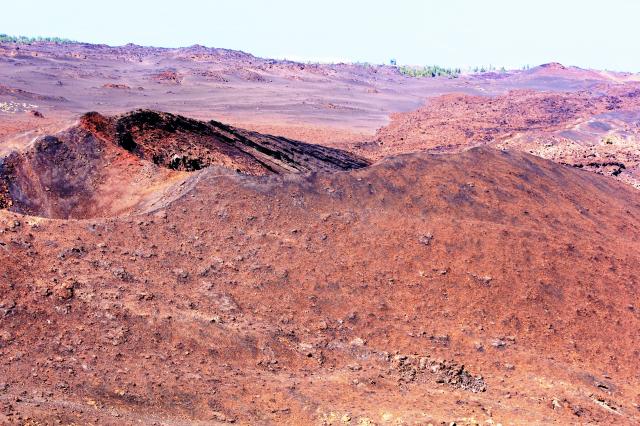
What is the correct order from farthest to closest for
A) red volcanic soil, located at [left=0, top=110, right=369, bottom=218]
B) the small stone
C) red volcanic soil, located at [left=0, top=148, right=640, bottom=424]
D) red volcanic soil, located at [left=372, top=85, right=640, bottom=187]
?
1. red volcanic soil, located at [left=372, top=85, right=640, bottom=187]
2. red volcanic soil, located at [left=0, top=110, right=369, bottom=218]
3. the small stone
4. red volcanic soil, located at [left=0, top=148, right=640, bottom=424]

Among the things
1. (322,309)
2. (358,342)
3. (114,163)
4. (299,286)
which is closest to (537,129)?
(114,163)

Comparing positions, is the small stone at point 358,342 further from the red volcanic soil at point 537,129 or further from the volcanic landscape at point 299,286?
the red volcanic soil at point 537,129

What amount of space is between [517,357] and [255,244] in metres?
5.50

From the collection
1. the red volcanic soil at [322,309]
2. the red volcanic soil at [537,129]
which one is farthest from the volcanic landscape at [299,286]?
the red volcanic soil at [537,129]

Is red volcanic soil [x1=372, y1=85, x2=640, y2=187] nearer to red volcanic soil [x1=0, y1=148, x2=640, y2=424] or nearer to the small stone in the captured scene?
red volcanic soil [x1=0, y1=148, x2=640, y2=424]

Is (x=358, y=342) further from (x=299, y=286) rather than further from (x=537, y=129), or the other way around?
(x=537, y=129)

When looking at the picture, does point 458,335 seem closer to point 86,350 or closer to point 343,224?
point 343,224

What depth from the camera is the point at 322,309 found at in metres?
10.8

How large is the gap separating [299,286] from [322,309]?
2.34 ft

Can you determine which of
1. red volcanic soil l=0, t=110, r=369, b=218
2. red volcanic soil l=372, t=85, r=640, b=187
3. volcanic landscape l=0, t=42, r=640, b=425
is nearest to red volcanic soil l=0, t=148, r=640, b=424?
volcanic landscape l=0, t=42, r=640, b=425

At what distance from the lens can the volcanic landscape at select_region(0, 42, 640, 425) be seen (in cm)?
840

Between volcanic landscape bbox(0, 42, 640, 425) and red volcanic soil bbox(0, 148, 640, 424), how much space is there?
0.12 ft

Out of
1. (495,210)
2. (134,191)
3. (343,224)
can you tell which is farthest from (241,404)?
(495,210)

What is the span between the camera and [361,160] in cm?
2512
